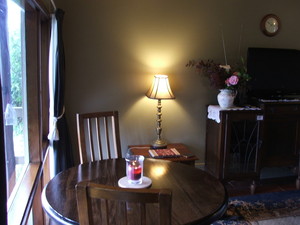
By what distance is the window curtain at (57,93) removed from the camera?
2.30m

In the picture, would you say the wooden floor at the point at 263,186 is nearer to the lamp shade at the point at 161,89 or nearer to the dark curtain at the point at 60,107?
the lamp shade at the point at 161,89

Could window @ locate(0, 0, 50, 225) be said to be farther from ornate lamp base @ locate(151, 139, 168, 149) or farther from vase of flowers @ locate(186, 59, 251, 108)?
vase of flowers @ locate(186, 59, 251, 108)

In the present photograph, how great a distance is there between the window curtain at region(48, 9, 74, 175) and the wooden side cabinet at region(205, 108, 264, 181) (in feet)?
5.14

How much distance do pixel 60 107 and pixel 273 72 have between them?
7.78ft

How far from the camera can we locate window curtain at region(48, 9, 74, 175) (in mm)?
2297

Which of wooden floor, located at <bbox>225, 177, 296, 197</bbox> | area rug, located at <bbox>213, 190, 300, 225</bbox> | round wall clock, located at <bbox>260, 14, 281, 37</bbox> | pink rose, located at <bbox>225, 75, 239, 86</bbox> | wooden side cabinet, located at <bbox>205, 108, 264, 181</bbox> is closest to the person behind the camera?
area rug, located at <bbox>213, 190, 300, 225</bbox>

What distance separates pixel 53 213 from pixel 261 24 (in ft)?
10.2

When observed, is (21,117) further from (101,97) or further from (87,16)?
(87,16)

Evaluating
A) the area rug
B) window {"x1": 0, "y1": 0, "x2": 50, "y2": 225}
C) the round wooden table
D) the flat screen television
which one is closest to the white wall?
the flat screen television

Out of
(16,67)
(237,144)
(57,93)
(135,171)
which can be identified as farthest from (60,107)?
(237,144)

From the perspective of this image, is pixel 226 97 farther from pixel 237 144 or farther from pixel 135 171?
pixel 135 171

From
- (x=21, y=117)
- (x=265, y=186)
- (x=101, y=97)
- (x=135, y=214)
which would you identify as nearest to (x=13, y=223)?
(x=135, y=214)

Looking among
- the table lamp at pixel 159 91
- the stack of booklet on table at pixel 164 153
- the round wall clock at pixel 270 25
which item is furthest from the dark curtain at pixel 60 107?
the round wall clock at pixel 270 25

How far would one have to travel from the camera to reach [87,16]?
9.43ft
